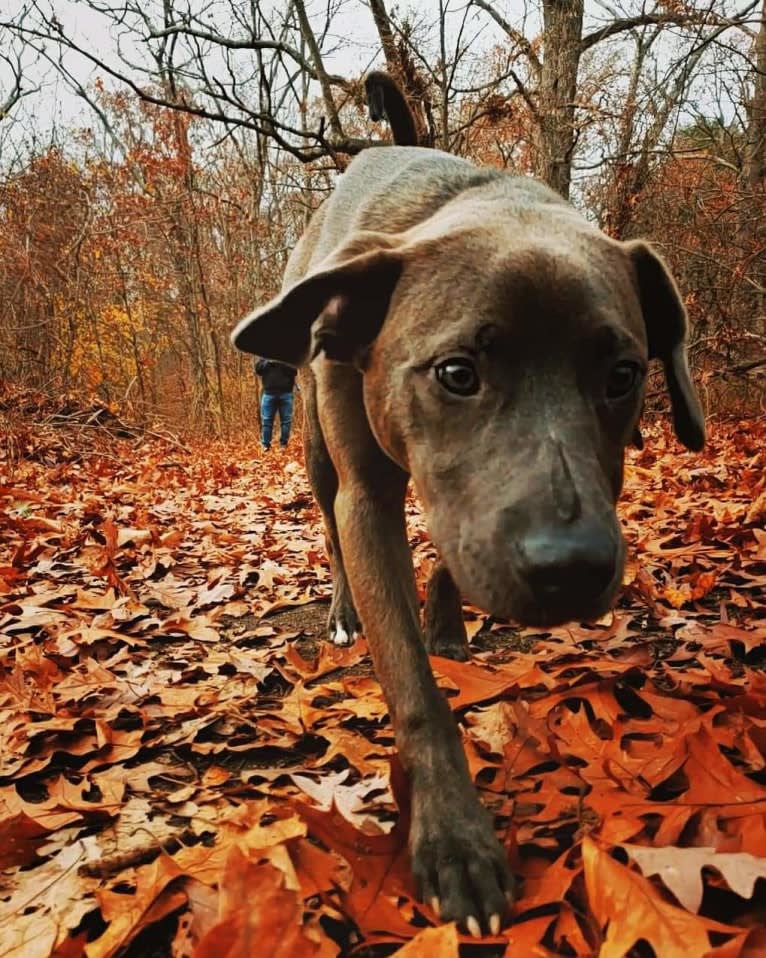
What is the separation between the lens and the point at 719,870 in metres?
1.39

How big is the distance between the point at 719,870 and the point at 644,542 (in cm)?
301

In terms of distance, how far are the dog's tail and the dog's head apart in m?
2.91

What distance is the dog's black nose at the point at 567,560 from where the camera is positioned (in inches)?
60.3

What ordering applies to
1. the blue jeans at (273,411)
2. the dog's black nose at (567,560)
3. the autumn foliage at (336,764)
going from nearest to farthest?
the autumn foliage at (336,764) → the dog's black nose at (567,560) → the blue jeans at (273,411)

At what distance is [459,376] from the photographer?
1931mm

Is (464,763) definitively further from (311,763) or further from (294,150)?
(294,150)

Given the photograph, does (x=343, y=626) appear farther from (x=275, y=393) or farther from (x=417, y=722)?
(x=275, y=393)

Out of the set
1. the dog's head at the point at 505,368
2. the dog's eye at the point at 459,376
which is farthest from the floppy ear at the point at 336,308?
the dog's eye at the point at 459,376

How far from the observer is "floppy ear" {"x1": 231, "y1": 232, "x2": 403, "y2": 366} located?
2.19 metres

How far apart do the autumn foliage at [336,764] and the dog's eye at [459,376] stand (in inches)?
36.6

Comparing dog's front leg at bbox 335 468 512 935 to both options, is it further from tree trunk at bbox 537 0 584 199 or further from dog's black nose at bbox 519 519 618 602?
tree trunk at bbox 537 0 584 199

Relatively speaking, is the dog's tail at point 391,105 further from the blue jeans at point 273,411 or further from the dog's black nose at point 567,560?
the blue jeans at point 273,411

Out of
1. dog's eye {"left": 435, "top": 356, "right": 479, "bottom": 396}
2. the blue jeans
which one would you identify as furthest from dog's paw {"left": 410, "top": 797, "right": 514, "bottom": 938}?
the blue jeans

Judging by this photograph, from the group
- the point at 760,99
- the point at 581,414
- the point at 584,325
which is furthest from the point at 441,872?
the point at 760,99
